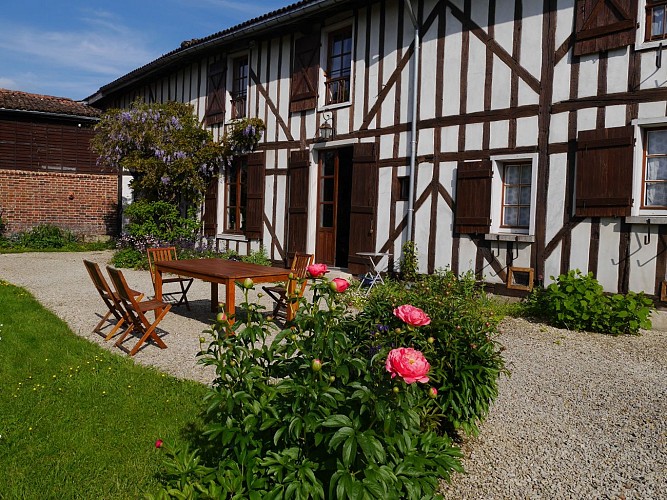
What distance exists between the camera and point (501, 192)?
759 centimetres

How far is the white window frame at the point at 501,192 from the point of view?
705 cm

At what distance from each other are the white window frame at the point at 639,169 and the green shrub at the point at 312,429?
4931mm

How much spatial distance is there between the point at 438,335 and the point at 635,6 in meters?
5.41

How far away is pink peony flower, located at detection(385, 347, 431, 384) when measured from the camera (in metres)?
1.97

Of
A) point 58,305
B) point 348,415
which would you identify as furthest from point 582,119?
point 58,305

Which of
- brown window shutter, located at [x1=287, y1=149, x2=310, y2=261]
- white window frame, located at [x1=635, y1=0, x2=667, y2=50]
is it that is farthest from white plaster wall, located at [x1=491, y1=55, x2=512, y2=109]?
brown window shutter, located at [x1=287, y1=149, x2=310, y2=261]

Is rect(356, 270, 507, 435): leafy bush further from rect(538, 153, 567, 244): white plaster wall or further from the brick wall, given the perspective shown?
the brick wall

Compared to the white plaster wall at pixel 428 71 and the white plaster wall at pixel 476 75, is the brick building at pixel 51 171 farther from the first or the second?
the white plaster wall at pixel 476 75

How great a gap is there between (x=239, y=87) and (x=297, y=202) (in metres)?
3.36

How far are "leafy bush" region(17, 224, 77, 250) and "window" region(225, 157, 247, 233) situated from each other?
634cm

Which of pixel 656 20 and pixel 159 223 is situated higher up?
pixel 656 20

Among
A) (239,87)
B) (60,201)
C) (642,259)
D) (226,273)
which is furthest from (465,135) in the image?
(60,201)

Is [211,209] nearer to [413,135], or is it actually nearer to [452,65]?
[413,135]

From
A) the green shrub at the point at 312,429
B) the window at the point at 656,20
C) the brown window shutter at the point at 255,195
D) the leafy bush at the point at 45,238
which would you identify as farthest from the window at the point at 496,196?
the leafy bush at the point at 45,238
